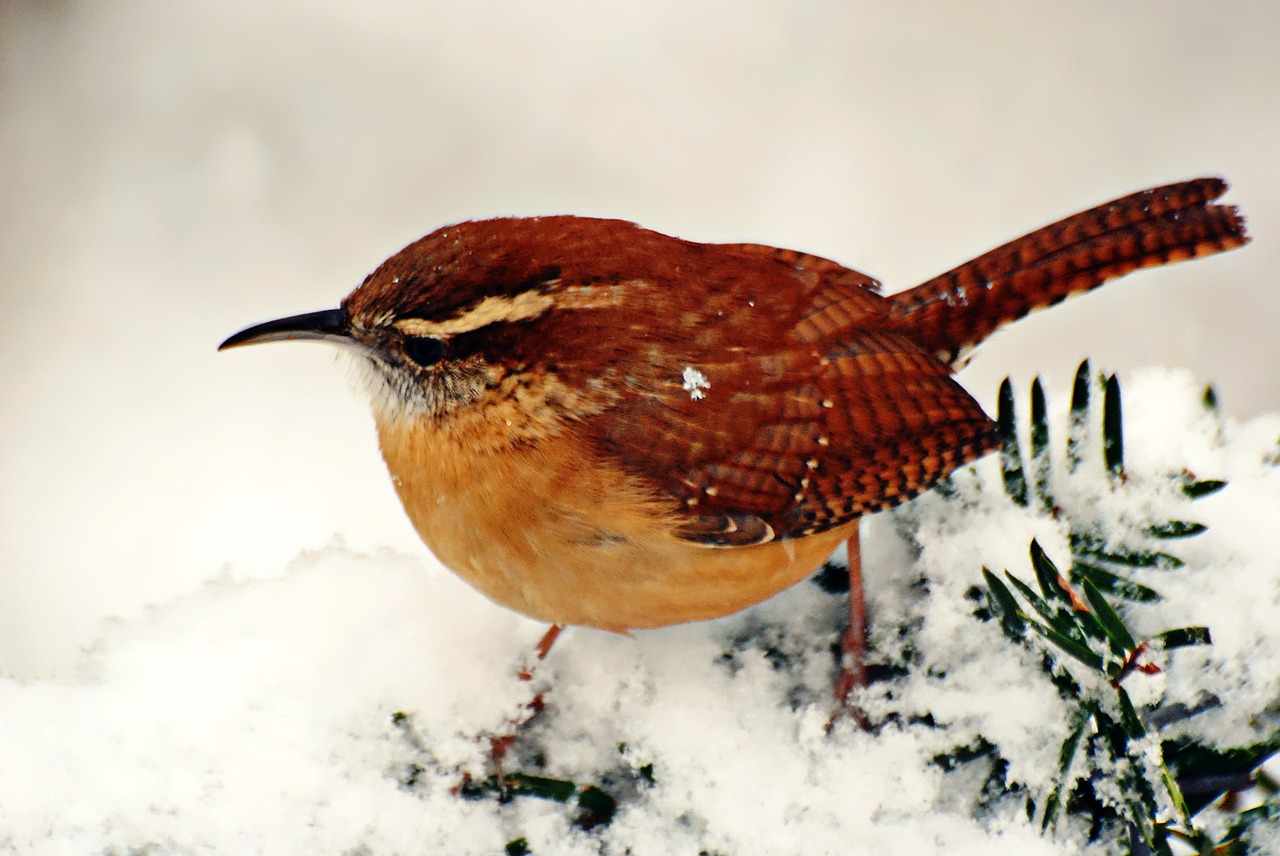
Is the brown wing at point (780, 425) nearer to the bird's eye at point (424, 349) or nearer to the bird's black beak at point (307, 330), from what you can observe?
the bird's eye at point (424, 349)

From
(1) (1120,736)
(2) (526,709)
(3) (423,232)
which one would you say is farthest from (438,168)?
(1) (1120,736)

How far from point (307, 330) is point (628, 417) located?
61cm

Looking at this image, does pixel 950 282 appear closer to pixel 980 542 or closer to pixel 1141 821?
pixel 980 542

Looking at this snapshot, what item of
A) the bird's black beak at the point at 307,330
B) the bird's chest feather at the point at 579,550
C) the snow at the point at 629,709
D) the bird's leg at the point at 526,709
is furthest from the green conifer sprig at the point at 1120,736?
the bird's black beak at the point at 307,330

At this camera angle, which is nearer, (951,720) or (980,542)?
(951,720)

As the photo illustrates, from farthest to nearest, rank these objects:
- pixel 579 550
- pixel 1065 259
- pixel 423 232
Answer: pixel 423 232 < pixel 1065 259 < pixel 579 550

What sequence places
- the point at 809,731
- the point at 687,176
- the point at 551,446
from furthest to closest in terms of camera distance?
the point at 687,176 → the point at 551,446 → the point at 809,731

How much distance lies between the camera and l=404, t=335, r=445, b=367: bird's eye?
7.02 ft

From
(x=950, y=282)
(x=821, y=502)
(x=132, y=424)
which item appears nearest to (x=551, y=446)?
(x=821, y=502)

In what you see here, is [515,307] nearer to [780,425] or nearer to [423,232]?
[780,425]

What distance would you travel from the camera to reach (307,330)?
225 cm

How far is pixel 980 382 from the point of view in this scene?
13.4 ft

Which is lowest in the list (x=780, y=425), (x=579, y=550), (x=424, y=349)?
(x=579, y=550)

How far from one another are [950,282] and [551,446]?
965 millimetres
